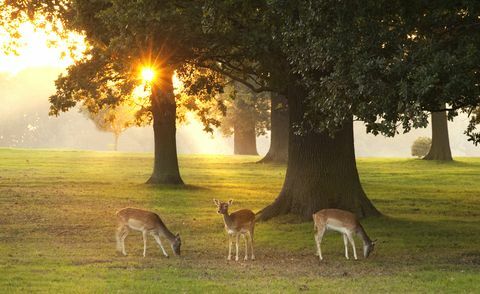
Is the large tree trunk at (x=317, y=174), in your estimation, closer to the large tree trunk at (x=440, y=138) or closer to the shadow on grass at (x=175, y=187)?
the shadow on grass at (x=175, y=187)

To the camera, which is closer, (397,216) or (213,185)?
(397,216)

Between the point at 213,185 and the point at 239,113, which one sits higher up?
the point at 239,113

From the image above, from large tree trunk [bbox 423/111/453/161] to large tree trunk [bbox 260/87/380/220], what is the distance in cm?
3136

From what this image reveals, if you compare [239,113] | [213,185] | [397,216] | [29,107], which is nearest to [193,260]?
[397,216]

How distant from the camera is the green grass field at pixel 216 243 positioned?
15.5 metres

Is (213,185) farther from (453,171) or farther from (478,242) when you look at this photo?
(478,242)

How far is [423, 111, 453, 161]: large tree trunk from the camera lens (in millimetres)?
55938

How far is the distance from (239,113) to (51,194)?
141 feet

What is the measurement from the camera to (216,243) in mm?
22031

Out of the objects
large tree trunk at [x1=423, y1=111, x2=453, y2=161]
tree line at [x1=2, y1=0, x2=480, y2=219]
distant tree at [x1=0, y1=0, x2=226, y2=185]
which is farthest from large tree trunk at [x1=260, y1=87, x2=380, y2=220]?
large tree trunk at [x1=423, y1=111, x2=453, y2=161]

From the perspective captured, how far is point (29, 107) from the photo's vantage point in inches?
5571

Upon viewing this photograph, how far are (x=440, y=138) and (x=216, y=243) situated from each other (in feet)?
123

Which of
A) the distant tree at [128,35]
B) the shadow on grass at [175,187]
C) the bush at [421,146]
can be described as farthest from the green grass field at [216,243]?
the bush at [421,146]

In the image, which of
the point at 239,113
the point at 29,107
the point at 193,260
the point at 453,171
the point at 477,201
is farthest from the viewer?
the point at 29,107
